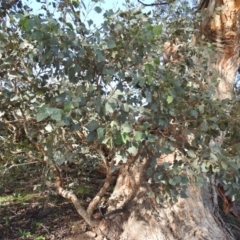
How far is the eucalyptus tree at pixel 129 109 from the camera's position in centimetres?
134

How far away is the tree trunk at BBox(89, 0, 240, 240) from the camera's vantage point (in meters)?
2.62

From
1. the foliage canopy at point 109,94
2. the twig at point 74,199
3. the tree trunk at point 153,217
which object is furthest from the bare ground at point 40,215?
the foliage canopy at point 109,94

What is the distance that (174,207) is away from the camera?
2715 millimetres

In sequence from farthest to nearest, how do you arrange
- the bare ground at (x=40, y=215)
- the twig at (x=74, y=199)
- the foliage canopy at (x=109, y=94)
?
the bare ground at (x=40, y=215)
the twig at (x=74, y=199)
the foliage canopy at (x=109, y=94)

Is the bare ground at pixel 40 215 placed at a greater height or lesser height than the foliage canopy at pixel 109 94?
lesser

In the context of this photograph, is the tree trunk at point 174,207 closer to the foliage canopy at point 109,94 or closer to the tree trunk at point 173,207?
the tree trunk at point 173,207

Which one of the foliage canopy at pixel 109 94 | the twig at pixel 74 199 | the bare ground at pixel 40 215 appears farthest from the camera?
the bare ground at pixel 40 215

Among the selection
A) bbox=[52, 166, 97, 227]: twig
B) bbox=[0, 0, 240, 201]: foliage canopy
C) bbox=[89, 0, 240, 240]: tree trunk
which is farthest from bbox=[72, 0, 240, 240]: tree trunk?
bbox=[0, 0, 240, 201]: foliage canopy

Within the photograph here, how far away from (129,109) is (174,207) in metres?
1.66

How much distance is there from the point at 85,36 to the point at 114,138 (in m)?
0.51

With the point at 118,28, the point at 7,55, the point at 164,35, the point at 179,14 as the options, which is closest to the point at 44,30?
the point at 118,28

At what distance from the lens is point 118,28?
147 centimetres

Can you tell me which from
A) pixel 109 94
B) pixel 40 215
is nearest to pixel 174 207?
pixel 40 215

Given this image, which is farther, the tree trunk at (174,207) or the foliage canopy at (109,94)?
the tree trunk at (174,207)
